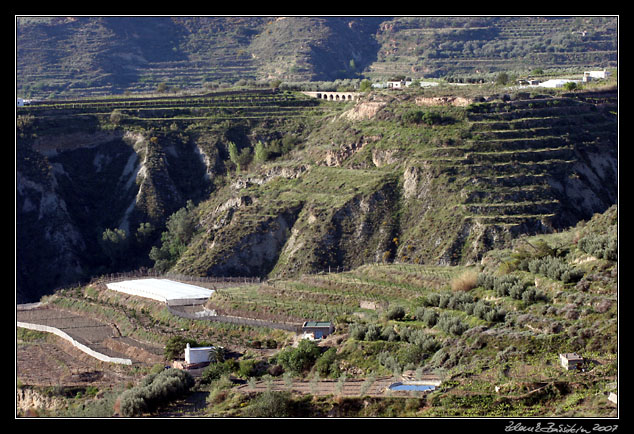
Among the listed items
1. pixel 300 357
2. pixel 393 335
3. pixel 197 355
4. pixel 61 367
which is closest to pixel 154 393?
pixel 300 357

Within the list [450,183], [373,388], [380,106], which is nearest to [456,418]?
[373,388]

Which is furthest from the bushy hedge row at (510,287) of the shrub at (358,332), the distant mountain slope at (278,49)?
the distant mountain slope at (278,49)

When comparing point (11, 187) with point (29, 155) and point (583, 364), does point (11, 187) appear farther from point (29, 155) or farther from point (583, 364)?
point (29, 155)

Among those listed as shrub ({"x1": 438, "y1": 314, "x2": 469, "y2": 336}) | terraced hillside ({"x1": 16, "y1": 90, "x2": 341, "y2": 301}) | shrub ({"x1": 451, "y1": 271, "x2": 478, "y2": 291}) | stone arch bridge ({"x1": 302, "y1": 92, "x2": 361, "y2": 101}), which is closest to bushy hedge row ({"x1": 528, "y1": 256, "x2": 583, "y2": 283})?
shrub ({"x1": 451, "y1": 271, "x2": 478, "y2": 291})

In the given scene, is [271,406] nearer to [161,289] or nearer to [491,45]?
[161,289]

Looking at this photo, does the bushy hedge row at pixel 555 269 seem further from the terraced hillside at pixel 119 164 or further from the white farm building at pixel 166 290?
the terraced hillside at pixel 119 164

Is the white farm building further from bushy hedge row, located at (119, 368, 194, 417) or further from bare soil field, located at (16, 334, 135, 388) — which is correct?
bushy hedge row, located at (119, 368, 194, 417)

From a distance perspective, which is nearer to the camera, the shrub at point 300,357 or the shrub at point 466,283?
the shrub at point 300,357

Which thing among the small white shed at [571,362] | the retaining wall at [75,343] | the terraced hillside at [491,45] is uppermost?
the terraced hillside at [491,45]
